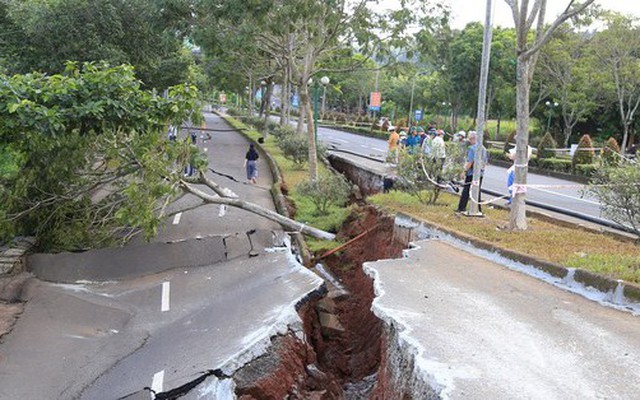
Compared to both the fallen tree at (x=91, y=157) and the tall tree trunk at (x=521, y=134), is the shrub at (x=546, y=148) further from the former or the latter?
the fallen tree at (x=91, y=157)

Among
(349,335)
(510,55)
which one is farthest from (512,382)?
(510,55)

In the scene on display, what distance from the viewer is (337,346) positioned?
31.1 ft

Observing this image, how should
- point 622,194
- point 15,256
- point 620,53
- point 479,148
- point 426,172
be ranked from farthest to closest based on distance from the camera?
point 620,53, point 426,172, point 479,148, point 15,256, point 622,194

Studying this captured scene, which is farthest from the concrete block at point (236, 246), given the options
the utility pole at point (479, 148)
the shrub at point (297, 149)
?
the shrub at point (297, 149)

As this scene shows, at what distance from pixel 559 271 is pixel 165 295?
6422mm

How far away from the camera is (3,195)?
11.3 meters

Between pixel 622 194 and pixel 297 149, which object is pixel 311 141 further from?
pixel 622 194

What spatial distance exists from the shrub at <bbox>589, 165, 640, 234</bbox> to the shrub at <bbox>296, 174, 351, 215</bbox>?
7862 millimetres

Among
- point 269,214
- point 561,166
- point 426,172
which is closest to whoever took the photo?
point 426,172

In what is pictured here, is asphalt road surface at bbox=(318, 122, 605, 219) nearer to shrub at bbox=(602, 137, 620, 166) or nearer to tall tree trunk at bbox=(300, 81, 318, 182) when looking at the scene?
shrub at bbox=(602, 137, 620, 166)

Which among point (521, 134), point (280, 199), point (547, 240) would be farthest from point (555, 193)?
point (547, 240)

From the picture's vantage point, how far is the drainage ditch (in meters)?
7.11

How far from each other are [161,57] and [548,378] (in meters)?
20.3

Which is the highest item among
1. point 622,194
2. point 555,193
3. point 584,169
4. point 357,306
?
point 622,194
